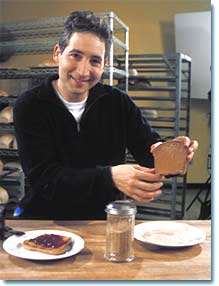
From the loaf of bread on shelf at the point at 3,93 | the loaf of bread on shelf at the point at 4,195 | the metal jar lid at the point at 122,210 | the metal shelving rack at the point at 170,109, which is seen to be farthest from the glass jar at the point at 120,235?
the loaf of bread on shelf at the point at 3,93

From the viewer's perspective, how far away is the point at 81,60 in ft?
2.08

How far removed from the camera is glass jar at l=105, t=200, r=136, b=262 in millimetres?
530

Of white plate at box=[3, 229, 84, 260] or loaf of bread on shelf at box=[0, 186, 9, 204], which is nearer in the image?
white plate at box=[3, 229, 84, 260]

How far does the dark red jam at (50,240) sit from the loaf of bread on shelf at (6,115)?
0.27 metres

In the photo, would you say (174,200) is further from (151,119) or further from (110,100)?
(110,100)

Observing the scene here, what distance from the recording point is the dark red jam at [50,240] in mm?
534

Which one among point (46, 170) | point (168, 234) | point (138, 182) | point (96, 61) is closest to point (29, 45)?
point (96, 61)

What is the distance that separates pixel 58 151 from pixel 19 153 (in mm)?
84

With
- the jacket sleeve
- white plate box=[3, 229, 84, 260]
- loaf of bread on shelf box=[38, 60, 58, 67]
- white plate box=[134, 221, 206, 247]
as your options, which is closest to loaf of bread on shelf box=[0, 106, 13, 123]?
the jacket sleeve

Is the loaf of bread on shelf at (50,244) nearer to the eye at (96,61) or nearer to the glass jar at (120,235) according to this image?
the glass jar at (120,235)

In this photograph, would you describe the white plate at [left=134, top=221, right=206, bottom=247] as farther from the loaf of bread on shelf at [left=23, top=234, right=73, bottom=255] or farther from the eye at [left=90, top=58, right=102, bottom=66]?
the eye at [left=90, top=58, right=102, bottom=66]

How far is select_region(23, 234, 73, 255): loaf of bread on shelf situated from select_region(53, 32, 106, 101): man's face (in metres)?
0.31

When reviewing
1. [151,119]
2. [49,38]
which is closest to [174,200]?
[151,119]

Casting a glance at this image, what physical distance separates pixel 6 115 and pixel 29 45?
155 millimetres
